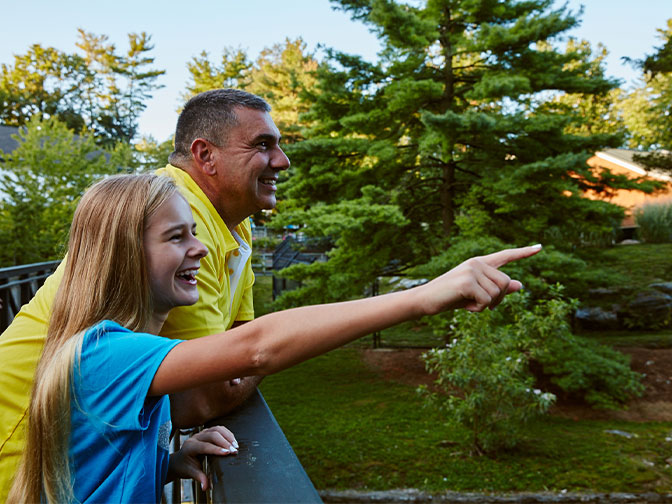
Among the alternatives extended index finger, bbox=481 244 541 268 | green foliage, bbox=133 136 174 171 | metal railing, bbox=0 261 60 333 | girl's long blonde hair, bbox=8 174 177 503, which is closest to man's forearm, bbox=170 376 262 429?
girl's long blonde hair, bbox=8 174 177 503

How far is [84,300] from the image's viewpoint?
1.16m

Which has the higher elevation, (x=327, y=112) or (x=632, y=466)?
(x=327, y=112)

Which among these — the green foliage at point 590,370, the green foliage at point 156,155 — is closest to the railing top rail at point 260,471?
the green foliage at point 590,370

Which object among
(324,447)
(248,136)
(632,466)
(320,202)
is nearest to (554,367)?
(632,466)

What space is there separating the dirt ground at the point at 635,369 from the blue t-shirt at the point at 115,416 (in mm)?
8902

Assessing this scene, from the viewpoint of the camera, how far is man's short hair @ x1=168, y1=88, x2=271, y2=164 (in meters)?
1.97

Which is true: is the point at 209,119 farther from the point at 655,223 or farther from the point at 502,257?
the point at 655,223

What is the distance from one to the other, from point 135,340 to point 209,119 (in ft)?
3.68

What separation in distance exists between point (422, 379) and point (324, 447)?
11.3 feet

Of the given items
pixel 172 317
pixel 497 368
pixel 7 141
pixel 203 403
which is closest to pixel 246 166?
pixel 172 317

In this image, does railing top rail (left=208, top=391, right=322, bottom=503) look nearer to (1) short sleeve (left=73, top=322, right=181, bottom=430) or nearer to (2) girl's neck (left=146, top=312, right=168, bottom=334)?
(1) short sleeve (left=73, top=322, right=181, bottom=430)

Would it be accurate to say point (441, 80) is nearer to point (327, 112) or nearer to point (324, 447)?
point (327, 112)

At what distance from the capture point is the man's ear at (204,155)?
6.44 ft

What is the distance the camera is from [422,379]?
1054 centimetres
